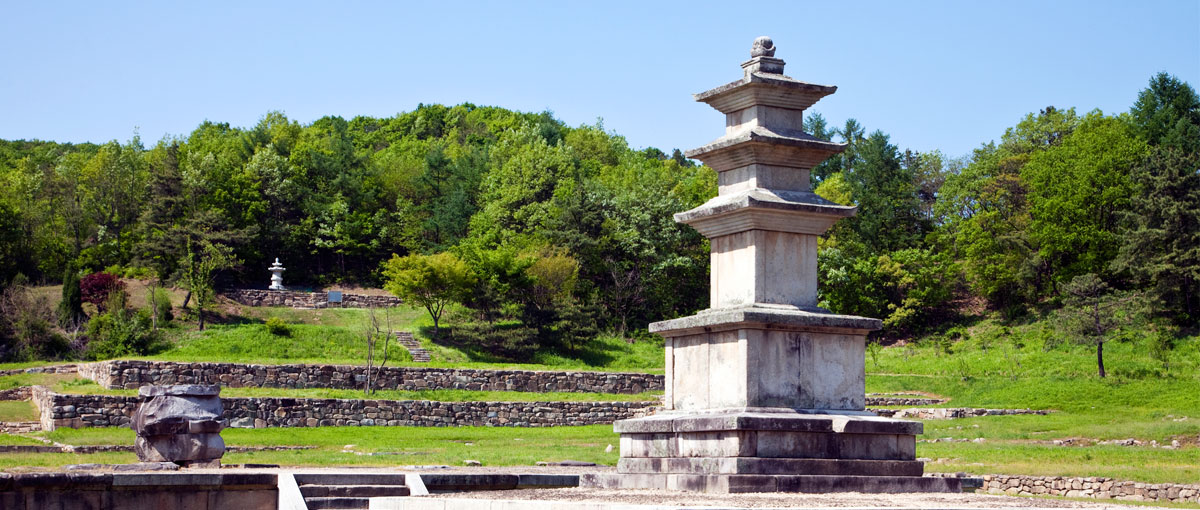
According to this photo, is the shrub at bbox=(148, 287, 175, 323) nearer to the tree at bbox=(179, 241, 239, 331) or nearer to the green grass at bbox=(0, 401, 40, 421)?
the tree at bbox=(179, 241, 239, 331)

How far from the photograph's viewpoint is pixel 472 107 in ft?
371

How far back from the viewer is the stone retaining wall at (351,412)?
31.5 m

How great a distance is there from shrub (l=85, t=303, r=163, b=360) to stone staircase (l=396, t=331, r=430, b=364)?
8.89m

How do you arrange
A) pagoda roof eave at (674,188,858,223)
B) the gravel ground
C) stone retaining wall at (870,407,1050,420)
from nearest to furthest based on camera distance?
the gravel ground → pagoda roof eave at (674,188,858,223) → stone retaining wall at (870,407,1050,420)

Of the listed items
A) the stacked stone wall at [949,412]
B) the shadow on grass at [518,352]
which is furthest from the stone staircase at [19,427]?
the stacked stone wall at [949,412]

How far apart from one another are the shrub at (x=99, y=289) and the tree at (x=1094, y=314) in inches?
1403

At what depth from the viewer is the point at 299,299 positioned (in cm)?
5628

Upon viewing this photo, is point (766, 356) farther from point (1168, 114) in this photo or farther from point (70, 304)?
point (1168, 114)

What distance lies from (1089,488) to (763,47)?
867cm

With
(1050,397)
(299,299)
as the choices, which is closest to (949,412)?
(1050,397)

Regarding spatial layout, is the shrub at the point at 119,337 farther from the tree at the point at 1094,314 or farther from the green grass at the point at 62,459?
the tree at the point at 1094,314

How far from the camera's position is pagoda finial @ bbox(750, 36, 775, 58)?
15438 mm

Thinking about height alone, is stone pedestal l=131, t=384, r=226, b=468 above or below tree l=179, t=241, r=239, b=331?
below

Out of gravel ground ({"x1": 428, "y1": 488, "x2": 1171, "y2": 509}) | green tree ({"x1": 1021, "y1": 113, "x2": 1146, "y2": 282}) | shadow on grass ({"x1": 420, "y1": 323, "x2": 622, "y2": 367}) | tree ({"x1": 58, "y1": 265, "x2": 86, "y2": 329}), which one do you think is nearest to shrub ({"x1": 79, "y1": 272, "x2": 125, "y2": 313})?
tree ({"x1": 58, "y1": 265, "x2": 86, "y2": 329})
